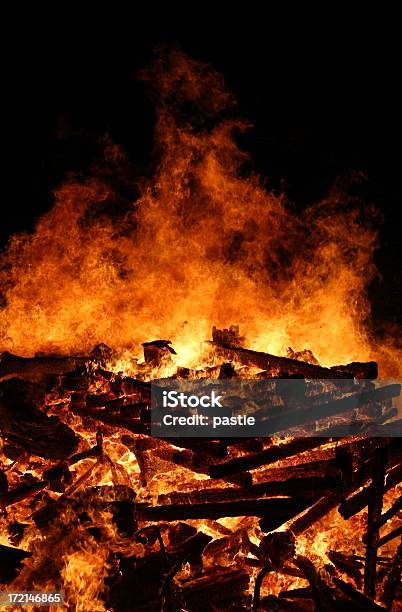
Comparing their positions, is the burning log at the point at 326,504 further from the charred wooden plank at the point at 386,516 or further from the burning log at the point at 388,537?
the burning log at the point at 388,537

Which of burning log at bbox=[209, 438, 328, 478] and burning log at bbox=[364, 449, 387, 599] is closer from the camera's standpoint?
burning log at bbox=[364, 449, 387, 599]

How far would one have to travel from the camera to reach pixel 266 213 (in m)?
7.06

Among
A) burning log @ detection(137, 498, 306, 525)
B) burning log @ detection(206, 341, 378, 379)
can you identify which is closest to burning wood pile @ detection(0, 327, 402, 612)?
A: burning log @ detection(137, 498, 306, 525)

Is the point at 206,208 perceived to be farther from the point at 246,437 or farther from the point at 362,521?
the point at 362,521

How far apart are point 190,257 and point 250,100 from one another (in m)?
2.55

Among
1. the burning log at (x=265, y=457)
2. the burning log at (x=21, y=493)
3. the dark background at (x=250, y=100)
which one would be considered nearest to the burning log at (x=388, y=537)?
the burning log at (x=265, y=457)

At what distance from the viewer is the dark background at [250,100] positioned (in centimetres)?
720

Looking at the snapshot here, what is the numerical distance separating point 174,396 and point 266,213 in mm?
3568

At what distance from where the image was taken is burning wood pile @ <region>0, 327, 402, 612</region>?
3373 millimetres

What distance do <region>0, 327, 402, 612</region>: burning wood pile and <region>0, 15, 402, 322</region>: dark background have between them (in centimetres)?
371

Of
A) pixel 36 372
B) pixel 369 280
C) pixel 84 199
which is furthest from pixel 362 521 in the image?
pixel 84 199

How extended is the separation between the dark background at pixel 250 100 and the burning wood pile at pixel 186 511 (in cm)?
371

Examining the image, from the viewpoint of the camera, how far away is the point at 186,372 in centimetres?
487

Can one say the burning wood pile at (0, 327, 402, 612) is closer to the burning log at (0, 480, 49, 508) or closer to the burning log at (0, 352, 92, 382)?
the burning log at (0, 480, 49, 508)
